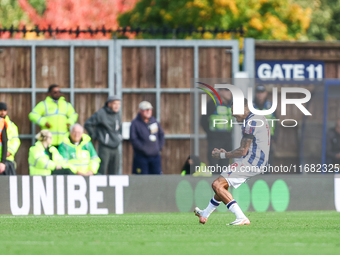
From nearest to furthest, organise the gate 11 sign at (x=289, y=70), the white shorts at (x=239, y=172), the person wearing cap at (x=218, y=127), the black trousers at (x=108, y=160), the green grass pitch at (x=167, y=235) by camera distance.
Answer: the green grass pitch at (x=167, y=235), the white shorts at (x=239, y=172), the black trousers at (x=108, y=160), the person wearing cap at (x=218, y=127), the gate 11 sign at (x=289, y=70)

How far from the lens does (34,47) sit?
15203 millimetres

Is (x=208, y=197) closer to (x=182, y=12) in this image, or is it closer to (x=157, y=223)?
(x=157, y=223)

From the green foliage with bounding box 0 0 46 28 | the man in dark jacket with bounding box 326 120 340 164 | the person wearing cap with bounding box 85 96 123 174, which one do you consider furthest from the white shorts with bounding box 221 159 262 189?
the green foliage with bounding box 0 0 46 28

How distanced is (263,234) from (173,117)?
6.91 m

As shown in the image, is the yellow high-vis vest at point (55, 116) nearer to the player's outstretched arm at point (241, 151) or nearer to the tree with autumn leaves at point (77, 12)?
the player's outstretched arm at point (241, 151)

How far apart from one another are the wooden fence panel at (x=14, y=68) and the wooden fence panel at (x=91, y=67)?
3.30ft

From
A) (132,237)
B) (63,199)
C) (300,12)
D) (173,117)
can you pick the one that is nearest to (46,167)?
(63,199)

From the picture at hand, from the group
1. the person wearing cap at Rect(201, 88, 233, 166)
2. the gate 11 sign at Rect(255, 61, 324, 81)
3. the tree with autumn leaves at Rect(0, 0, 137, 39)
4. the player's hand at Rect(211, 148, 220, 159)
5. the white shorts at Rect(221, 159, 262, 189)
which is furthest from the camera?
the tree with autumn leaves at Rect(0, 0, 137, 39)

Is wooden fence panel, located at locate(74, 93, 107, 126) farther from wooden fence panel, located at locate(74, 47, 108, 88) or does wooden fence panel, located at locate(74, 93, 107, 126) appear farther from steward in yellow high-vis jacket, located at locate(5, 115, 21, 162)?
steward in yellow high-vis jacket, located at locate(5, 115, 21, 162)

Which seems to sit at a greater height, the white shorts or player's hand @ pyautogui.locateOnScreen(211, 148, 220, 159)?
player's hand @ pyautogui.locateOnScreen(211, 148, 220, 159)

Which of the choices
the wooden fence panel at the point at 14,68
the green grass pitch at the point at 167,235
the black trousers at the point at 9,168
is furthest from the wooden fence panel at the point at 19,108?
the green grass pitch at the point at 167,235

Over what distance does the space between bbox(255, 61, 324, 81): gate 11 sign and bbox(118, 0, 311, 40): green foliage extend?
13.0 meters

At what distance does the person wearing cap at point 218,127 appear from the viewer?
1409 centimetres

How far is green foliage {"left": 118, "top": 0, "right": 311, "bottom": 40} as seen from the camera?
98.3ft
